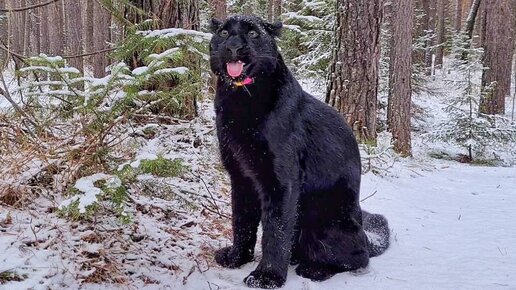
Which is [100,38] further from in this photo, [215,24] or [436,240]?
[436,240]

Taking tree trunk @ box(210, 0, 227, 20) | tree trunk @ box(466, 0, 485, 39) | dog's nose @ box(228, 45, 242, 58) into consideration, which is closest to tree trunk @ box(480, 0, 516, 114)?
tree trunk @ box(466, 0, 485, 39)

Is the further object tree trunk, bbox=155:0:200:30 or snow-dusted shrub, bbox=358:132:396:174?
snow-dusted shrub, bbox=358:132:396:174

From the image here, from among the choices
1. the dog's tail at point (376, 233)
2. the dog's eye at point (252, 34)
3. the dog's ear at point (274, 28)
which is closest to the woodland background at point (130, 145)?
the dog's eye at point (252, 34)

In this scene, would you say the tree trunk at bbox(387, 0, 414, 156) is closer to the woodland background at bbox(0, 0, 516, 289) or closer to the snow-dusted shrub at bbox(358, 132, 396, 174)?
the snow-dusted shrub at bbox(358, 132, 396, 174)

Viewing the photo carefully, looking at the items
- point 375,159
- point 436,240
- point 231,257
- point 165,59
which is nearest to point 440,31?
point 375,159

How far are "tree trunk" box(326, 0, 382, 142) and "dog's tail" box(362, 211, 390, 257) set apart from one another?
281 cm

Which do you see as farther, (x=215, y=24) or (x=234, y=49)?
(x=215, y=24)

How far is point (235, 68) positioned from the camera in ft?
8.54

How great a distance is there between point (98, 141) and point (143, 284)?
37.0 inches

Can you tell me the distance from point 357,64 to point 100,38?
42.8ft

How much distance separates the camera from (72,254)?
2531 mm

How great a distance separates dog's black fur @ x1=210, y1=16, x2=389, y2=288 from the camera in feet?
8.74

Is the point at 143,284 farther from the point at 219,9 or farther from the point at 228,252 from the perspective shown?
the point at 219,9

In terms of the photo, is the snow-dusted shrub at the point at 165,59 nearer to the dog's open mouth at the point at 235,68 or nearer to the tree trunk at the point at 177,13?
the dog's open mouth at the point at 235,68
